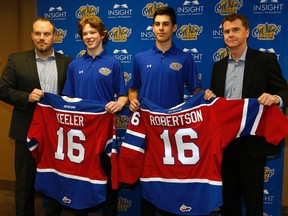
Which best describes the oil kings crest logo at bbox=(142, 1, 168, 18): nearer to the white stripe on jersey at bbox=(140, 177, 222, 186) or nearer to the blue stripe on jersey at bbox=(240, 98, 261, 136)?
the blue stripe on jersey at bbox=(240, 98, 261, 136)

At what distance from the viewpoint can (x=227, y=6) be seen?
289cm

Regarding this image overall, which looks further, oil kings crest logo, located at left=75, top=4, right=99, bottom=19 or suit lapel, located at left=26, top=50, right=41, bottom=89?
oil kings crest logo, located at left=75, top=4, right=99, bottom=19

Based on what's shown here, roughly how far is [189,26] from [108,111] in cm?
127

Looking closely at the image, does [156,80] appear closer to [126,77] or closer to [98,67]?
[98,67]

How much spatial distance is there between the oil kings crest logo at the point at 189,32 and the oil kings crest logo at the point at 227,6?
0.23m

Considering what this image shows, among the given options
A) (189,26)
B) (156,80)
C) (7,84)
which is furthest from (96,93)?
(189,26)

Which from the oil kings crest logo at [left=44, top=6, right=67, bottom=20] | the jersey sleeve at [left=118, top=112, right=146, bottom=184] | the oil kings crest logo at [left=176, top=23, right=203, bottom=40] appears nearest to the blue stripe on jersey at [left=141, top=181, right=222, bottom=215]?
the jersey sleeve at [left=118, top=112, right=146, bottom=184]

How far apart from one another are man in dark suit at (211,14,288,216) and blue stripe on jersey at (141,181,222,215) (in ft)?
0.82

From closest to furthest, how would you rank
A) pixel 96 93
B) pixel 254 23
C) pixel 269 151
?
pixel 269 151
pixel 96 93
pixel 254 23

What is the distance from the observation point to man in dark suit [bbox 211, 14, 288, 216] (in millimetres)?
2139

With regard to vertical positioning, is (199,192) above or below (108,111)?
below

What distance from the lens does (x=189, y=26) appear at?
300 cm

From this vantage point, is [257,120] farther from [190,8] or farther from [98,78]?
A: [190,8]

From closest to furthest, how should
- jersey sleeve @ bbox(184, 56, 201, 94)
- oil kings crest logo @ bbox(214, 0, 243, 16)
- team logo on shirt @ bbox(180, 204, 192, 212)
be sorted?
team logo on shirt @ bbox(180, 204, 192, 212)
jersey sleeve @ bbox(184, 56, 201, 94)
oil kings crest logo @ bbox(214, 0, 243, 16)
